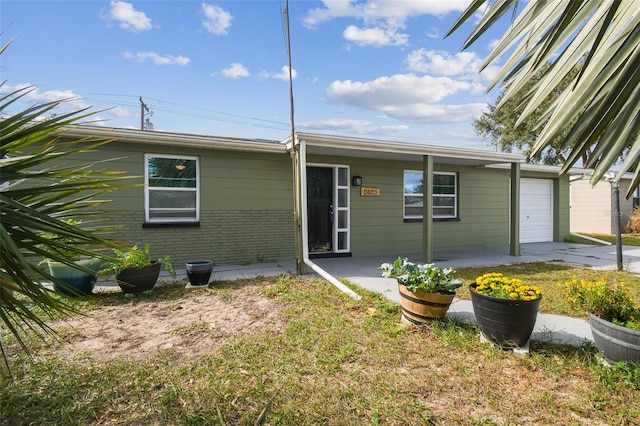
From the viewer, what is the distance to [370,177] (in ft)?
26.3

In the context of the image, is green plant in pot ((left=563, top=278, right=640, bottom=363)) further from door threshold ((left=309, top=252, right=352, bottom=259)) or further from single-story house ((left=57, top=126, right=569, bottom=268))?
door threshold ((left=309, top=252, right=352, bottom=259))

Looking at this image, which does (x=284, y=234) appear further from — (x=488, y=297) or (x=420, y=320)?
(x=488, y=297)

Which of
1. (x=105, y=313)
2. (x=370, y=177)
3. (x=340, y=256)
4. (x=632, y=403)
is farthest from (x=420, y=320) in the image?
(x=370, y=177)

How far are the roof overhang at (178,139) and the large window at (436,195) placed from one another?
361 centimetres

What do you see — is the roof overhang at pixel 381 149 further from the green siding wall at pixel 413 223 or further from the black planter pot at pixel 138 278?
the black planter pot at pixel 138 278

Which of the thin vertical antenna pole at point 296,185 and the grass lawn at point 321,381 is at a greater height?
the thin vertical antenna pole at point 296,185

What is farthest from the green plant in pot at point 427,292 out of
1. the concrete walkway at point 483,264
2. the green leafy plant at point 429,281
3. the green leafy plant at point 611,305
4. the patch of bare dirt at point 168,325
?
the patch of bare dirt at point 168,325

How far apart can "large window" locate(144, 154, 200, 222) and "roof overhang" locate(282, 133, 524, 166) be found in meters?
1.96

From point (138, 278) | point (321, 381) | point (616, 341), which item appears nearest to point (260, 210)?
point (138, 278)

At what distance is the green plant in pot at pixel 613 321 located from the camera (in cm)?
240

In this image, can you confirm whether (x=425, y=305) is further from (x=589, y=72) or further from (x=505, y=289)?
(x=589, y=72)

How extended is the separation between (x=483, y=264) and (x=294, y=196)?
426cm

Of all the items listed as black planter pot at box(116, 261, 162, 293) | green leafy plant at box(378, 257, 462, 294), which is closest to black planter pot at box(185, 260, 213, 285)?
black planter pot at box(116, 261, 162, 293)

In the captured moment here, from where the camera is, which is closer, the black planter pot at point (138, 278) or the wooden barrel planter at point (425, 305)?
the wooden barrel planter at point (425, 305)
